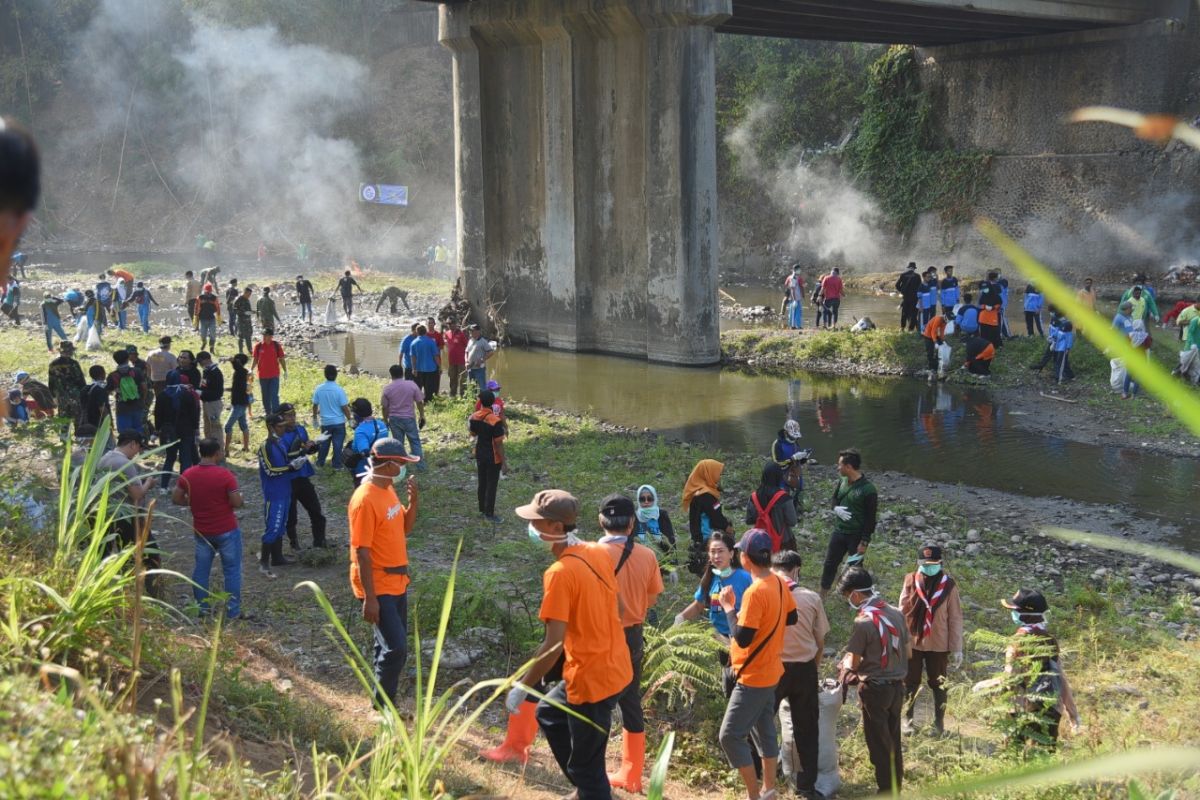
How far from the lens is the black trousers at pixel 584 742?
5.59 m

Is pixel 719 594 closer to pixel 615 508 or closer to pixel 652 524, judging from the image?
pixel 615 508

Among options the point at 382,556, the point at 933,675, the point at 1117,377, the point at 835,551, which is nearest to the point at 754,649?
the point at 933,675

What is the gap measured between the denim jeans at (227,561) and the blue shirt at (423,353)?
32.3 ft

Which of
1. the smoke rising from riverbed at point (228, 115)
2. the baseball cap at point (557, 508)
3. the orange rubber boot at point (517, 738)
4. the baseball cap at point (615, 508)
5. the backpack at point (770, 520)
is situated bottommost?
→ the orange rubber boot at point (517, 738)

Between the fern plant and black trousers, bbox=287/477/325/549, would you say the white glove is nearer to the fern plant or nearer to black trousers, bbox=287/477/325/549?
the fern plant

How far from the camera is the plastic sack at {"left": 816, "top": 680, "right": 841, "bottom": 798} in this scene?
7.02 m

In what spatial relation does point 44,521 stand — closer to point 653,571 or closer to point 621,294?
point 653,571

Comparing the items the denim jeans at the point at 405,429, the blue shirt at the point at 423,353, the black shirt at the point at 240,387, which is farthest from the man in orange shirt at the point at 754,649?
the blue shirt at the point at 423,353

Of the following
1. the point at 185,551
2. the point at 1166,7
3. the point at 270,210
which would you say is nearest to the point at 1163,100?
the point at 1166,7

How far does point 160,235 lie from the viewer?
58.0m

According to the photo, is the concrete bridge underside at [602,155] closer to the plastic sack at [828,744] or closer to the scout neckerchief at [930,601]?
the scout neckerchief at [930,601]

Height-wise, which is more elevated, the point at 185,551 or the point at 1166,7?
the point at 1166,7

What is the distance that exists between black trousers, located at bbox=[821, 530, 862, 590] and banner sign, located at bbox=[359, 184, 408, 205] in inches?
1853

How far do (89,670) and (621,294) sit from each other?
21418 millimetres
